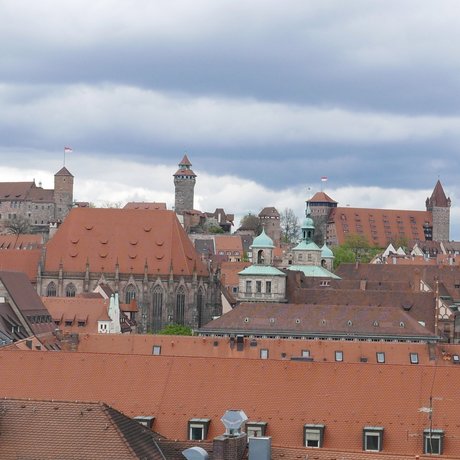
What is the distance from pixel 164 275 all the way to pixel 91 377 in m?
104

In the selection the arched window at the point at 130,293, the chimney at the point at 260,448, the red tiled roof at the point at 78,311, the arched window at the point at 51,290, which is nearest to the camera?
the chimney at the point at 260,448

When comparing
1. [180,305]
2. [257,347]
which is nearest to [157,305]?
[180,305]

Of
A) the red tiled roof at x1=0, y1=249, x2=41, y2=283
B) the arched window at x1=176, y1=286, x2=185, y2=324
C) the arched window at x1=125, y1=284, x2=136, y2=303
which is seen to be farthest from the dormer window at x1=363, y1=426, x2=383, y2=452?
the red tiled roof at x1=0, y1=249, x2=41, y2=283

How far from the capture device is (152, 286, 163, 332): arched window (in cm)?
15412

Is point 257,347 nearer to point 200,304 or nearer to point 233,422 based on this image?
point 233,422

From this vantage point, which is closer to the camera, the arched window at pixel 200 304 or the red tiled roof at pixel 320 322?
the red tiled roof at pixel 320 322

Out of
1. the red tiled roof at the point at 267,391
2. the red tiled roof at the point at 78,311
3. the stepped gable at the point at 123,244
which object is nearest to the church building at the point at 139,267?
the stepped gable at the point at 123,244

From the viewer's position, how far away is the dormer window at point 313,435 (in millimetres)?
47469

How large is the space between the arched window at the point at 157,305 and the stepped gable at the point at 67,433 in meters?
120

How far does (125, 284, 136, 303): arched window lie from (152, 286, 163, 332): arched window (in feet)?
8.24

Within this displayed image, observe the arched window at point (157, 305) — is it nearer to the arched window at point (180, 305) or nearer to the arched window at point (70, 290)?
the arched window at point (180, 305)

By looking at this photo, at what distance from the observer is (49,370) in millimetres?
53438

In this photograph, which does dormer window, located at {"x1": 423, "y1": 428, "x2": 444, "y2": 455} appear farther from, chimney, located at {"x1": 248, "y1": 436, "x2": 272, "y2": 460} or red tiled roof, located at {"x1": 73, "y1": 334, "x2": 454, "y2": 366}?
red tiled roof, located at {"x1": 73, "y1": 334, "x2": 454, "y2": 366}

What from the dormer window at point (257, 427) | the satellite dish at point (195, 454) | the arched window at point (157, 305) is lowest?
the satellite dish at point (195, 454)
